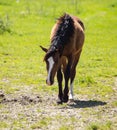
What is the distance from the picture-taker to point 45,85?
1467cm

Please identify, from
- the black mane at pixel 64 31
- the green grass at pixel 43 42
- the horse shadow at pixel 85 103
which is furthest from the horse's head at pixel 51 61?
the green grass at pixel 43 42

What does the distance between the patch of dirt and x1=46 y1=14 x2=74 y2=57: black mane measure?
4.95ft

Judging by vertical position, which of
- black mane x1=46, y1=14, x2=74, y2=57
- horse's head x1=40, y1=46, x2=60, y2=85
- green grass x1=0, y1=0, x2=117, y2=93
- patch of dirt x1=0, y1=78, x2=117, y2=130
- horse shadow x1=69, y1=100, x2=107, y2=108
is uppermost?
black mane x1=46, y1=14, x2=74, y2=57

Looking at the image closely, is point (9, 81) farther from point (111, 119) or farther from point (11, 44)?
point (11, 44)

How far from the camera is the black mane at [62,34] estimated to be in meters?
11.6

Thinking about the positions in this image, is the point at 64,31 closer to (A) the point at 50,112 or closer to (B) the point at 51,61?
(B) the point at 51,61

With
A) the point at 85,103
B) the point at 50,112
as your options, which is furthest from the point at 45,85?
the point at 50,112

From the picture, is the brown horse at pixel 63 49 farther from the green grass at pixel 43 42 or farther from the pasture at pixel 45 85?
the green grass at pixel 43 42

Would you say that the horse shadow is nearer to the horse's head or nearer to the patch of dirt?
the patch of dirt

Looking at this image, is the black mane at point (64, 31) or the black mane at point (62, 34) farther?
the black mane at point (64, 31)

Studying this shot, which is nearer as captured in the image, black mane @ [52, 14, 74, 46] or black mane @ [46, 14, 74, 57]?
black mane @ [46, 14, 74, 57]

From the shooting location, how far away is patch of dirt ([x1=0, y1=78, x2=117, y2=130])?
33.1 ft

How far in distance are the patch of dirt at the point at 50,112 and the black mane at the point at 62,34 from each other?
4.95 ft

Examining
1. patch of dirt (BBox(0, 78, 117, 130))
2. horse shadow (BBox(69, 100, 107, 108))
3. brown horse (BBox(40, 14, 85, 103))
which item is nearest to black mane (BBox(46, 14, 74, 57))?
brown horse (BBox(40, 14, 85, 103))
